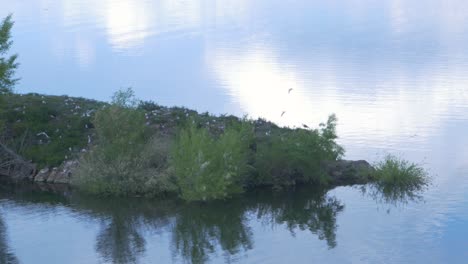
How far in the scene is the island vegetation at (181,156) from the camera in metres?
24.4

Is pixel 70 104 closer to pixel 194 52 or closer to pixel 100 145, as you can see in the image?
pixel 100 145

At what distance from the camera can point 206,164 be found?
23.8m

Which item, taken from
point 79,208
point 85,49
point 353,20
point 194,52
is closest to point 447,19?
point 353,20

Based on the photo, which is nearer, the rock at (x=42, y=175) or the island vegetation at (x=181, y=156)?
the island vegetation at (x=181, y=156)

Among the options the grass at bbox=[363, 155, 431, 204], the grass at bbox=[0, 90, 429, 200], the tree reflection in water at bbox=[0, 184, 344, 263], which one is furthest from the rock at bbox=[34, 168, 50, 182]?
the grass at bbox=[363, 155, 431, 204]

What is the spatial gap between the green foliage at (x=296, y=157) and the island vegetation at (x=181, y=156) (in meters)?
0.03

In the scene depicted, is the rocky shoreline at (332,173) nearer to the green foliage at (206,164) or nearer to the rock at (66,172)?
the rock at (66,172)

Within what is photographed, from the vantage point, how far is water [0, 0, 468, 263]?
21.9 metres

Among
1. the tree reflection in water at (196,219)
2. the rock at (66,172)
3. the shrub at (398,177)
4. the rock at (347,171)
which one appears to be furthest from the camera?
the rock at (66,172)

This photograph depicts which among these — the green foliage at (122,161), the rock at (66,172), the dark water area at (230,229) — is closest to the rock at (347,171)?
the dark water area at (230,229)

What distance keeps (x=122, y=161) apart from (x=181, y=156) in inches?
84.6

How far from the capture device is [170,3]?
77.5 meters

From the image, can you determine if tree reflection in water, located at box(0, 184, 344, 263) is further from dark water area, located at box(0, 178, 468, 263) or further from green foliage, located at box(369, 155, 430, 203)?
green foliage, located at box(369, 155, 430, 203)

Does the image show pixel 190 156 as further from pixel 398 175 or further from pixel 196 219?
pixel 398 175
